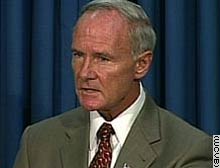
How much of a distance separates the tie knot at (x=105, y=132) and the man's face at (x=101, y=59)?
60 mm

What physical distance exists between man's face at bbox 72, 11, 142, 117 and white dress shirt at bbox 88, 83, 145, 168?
0.22 feet

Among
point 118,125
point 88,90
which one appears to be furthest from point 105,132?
point 88,90

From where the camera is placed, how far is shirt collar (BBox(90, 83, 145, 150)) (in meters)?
1.56

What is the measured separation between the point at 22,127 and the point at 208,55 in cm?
61

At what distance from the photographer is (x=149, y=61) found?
1.55 m

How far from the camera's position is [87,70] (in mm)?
1443

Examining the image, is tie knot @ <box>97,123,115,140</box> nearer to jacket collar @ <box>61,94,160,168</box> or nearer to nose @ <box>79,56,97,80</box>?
jacket collar @ <box>61,94,160,168</box>

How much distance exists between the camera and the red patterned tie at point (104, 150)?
1516 millimetres

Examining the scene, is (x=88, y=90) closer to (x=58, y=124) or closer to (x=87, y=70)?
(x=87, y=70)


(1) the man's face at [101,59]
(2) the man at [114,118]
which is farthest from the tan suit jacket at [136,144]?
(1) the man's face at [101,59]

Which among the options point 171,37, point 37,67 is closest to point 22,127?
point 37,67

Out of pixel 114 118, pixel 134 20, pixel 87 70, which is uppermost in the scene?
pixel 134 20

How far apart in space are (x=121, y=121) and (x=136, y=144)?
0.07m

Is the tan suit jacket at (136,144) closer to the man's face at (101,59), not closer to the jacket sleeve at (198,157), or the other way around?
the jacket sleeve at (198,157)
